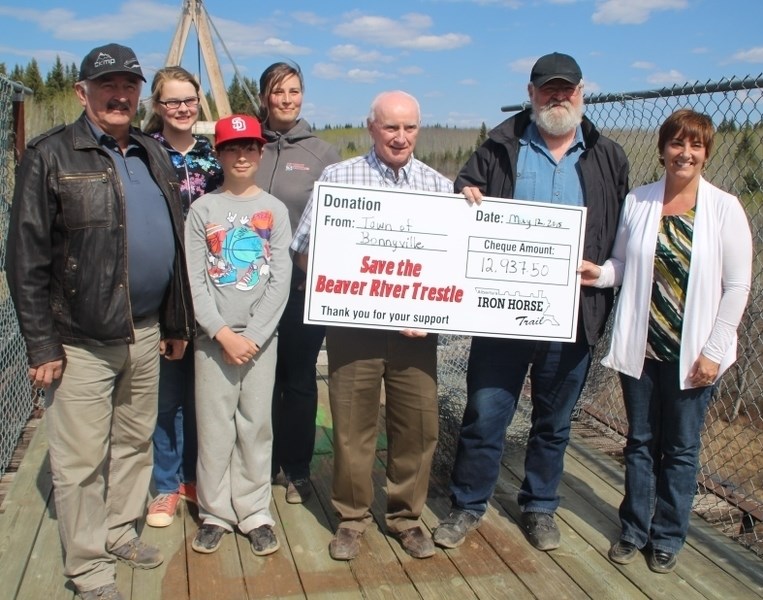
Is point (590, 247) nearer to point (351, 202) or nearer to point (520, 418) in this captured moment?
point (351, 202)

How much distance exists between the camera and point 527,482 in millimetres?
3531

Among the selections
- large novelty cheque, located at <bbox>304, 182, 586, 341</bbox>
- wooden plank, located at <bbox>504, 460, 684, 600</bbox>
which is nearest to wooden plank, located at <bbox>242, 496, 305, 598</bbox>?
large novelty cheque, located at <bbox>304, 182, 586, 341</bbox>

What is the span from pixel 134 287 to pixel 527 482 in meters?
2.12

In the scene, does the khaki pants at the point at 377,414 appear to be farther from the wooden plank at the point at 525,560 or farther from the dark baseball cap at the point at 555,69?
the dark baseball cap at the point at 555,69

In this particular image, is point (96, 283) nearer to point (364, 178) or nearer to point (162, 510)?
point (364, 178)

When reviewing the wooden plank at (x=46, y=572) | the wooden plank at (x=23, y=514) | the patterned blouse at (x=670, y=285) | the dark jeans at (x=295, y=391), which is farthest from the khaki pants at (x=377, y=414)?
the wooden plank at (x=23, y=514)

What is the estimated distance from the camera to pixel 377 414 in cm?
322

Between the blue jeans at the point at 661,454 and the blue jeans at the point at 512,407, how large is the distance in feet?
0.91

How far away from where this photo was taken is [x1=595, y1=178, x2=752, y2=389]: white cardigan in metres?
2.93

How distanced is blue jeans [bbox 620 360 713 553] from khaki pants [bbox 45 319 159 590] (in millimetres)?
2171

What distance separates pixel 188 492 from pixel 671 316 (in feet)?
8.37

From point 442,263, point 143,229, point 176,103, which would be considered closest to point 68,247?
point 143,229

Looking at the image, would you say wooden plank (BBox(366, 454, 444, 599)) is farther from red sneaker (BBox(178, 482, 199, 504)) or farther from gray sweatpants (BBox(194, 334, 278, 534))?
red sneaker (BBox(178, 482, 199, 504))

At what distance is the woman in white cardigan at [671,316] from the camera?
9.64 feet
